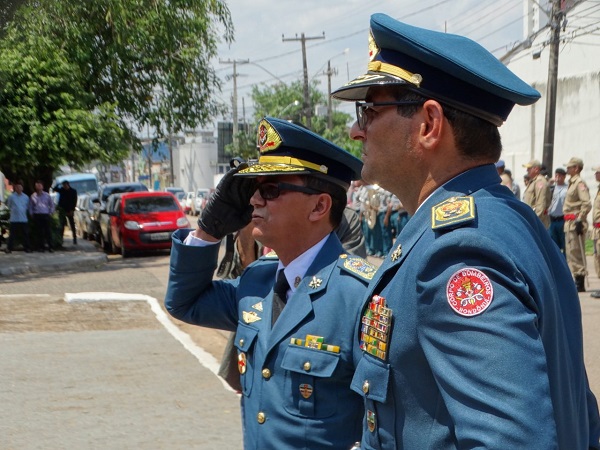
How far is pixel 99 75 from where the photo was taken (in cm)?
2431

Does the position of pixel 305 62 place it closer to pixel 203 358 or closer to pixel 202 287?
pixel 203 358

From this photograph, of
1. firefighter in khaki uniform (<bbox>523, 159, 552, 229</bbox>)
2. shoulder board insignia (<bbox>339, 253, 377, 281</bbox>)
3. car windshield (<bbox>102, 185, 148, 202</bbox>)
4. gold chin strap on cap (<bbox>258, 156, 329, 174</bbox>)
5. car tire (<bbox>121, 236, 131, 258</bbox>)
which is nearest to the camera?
shoulder board insignia (<bbox>339, 253, 377, 281</bbox>)

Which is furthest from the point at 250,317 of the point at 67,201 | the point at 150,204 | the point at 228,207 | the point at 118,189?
the point at 118,189

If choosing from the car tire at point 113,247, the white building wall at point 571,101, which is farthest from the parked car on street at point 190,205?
the car tire at point 113,247

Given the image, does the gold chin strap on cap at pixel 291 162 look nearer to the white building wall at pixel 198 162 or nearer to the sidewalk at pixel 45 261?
the sidewalk at pixel 45 261

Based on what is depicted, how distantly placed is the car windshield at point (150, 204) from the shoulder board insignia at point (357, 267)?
2061 centimetres

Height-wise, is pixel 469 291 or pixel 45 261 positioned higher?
pixel 469 291

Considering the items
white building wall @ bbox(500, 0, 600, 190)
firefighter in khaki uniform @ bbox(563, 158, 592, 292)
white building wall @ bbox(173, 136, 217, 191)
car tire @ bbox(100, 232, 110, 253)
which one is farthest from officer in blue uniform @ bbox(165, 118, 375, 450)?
white building wall @ bbox(173, 136, 217, 191)

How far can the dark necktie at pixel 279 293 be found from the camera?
294 cm

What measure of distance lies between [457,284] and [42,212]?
22.4 metres

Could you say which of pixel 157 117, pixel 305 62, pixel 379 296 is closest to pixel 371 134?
pixel 379 296

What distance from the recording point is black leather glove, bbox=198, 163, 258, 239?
10.4 feet

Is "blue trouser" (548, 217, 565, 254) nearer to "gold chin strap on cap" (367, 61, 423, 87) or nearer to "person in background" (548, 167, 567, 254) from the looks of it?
"person in background" (548, 167, 567, 254)

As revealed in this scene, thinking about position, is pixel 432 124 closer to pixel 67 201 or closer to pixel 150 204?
pixel 150 204
